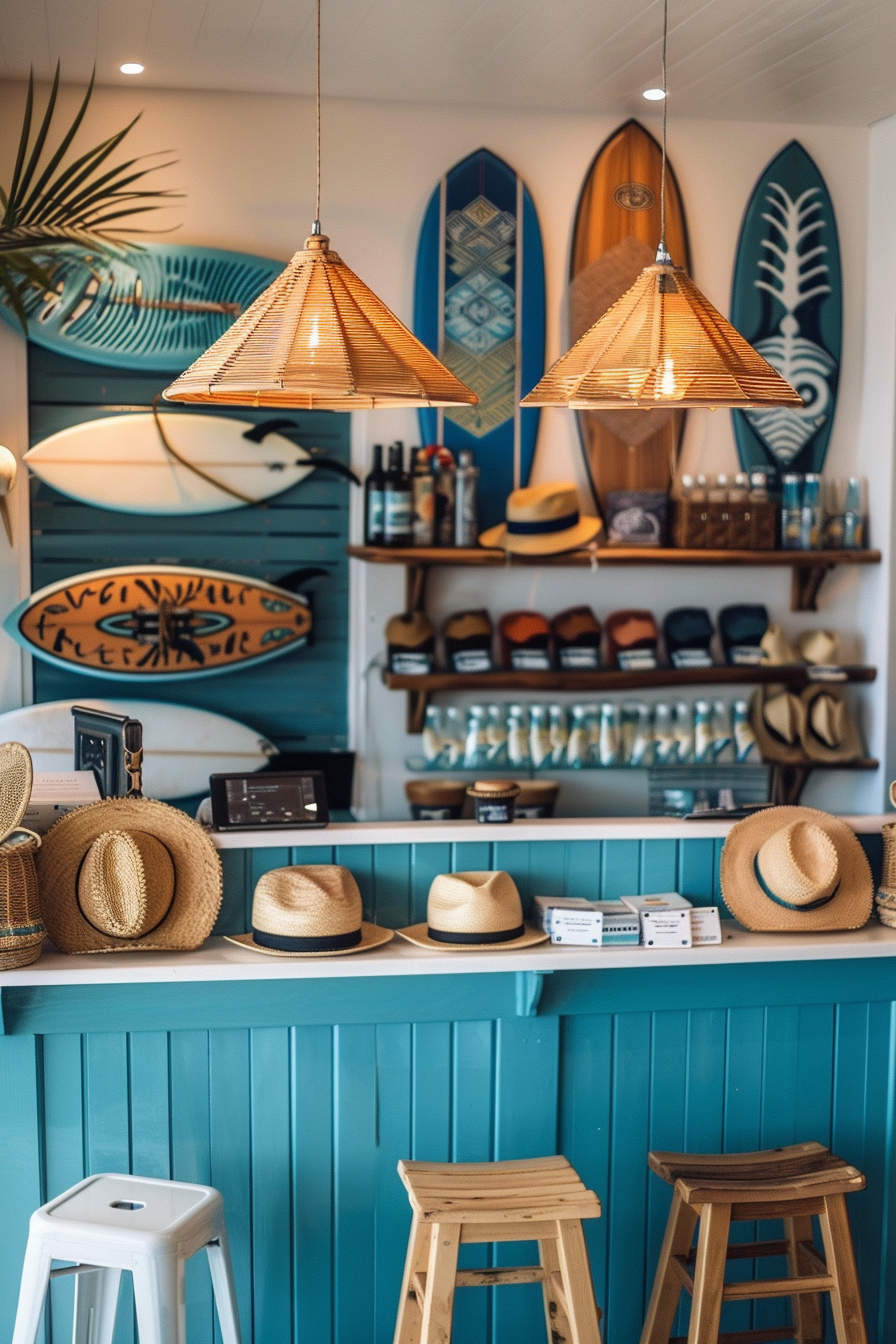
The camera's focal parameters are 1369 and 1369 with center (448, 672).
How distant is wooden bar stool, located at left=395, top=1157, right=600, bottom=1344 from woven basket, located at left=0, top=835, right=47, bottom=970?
0.77 m

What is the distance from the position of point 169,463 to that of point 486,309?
3.68 feet

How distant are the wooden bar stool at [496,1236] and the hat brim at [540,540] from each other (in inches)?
90.4

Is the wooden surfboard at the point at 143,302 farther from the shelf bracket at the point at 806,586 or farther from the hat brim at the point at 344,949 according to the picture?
the hat brim at the point at 344,949

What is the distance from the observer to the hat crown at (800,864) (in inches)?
105

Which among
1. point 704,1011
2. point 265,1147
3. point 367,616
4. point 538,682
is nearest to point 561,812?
point 538,682

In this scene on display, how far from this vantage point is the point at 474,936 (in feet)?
8.41

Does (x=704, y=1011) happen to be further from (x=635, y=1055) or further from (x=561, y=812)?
(x=561, y=812)

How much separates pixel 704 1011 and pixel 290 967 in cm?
87

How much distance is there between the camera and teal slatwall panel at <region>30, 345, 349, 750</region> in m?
4.16

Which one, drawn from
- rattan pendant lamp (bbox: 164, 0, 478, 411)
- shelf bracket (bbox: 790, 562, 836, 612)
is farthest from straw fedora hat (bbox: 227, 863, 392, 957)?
shelf bracket (bbox: 790, 562, 836, 612)

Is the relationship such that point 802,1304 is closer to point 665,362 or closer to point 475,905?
point 475,905

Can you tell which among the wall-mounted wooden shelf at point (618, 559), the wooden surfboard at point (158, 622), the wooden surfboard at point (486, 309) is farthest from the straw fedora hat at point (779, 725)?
the wooden surfboard at point (158, 622)

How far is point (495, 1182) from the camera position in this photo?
231 centimetres

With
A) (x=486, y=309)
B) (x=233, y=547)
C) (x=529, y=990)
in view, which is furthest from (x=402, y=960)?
(x=486, y=309)
